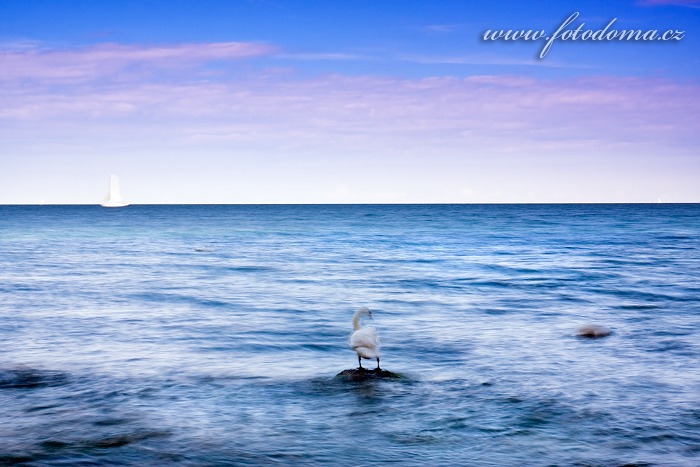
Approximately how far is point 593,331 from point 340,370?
7.06m

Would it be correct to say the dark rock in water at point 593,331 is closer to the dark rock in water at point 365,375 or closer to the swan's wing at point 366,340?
the dark rock in water at point 365,375

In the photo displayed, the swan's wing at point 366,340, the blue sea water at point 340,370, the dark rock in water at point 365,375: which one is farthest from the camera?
the swan's wing at point 366,340

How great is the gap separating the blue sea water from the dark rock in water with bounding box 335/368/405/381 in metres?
0.33

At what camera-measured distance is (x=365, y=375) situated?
496 inches

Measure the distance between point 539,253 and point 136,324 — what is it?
32298mm

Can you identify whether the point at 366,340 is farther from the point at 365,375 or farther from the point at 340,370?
the point at 340,370

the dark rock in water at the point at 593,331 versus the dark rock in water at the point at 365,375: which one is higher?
the dark rock in water at the point at 593,331

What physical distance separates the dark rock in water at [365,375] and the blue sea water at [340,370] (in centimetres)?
33

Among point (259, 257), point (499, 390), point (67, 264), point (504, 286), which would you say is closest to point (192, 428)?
point (499, 390)

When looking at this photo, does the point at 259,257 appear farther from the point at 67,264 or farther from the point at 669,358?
the point at 669,358

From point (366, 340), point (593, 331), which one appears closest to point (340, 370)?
point (366, 340)

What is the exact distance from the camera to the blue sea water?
357 inches

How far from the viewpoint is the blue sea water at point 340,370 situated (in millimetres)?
9062

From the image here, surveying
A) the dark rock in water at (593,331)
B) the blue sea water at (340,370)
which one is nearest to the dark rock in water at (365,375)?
the blue sea water at (340,370)
